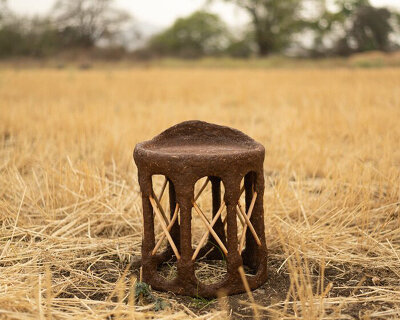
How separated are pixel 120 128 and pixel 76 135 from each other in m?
0.41

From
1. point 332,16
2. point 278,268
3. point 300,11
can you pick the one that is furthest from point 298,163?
point 300,11

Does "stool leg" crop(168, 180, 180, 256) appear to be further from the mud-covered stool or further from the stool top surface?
the stool top surface

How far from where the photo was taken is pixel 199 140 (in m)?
1.86

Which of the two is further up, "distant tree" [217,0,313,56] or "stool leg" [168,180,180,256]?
"distant tree" [217,0,313,56]

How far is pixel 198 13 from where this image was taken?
36.7 meters

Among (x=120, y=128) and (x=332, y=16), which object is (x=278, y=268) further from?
(x=332, y=16)

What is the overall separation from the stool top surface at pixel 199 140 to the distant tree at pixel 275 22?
29.3m

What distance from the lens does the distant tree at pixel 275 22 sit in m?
29.7

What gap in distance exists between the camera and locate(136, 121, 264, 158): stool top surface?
1.74m

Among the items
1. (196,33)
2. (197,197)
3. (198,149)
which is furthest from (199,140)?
(196,33)

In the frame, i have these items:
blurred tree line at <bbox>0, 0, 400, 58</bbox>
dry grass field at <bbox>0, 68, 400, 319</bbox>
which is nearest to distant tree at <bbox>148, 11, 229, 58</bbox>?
blurred tree line at <bbox>0, 0, 400, 58</bbox>

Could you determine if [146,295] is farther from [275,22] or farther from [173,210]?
[275,22]

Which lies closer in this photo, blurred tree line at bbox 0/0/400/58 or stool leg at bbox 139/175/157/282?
stool leg at bbox 139/175/157/282

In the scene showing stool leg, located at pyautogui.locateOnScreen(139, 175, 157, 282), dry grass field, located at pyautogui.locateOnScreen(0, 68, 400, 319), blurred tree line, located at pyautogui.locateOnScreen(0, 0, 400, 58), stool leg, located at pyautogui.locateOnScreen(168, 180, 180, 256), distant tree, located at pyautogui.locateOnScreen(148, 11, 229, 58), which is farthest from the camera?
distant tree, located at pyautogui.locateOnScreen(148, 11, 229, 58)
